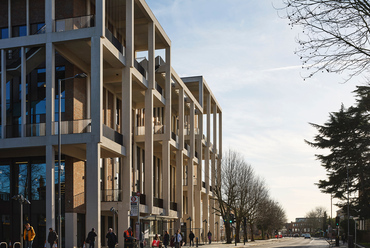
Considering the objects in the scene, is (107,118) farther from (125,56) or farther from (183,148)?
(183,148)

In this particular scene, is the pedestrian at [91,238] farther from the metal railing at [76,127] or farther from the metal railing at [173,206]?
the metal railing at [173,206]

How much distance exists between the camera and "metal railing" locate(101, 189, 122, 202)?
38.0 m

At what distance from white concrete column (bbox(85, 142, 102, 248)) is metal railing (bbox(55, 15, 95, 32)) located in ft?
25.7

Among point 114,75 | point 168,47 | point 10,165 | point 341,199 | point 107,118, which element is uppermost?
point 168,47

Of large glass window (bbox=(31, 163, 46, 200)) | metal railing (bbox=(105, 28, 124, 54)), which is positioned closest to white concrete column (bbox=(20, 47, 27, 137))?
large glass window (bbox=(31, 163, 46, 200))

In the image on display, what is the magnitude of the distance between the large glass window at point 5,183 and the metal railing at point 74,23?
1094 centimetres

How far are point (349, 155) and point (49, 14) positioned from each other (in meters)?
40.1

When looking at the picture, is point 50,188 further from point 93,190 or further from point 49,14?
point 49,14

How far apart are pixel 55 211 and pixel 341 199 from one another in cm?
3770

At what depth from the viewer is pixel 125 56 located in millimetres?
37531

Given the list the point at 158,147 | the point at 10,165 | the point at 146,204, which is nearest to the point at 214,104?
the point at 158,147

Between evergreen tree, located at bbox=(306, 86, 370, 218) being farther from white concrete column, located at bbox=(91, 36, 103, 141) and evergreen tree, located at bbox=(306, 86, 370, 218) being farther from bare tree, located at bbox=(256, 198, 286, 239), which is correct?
white concrete column, located at bbox=(91, 36, 103, 141)

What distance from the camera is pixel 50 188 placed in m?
31.5

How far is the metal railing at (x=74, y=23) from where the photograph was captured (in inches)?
1317
